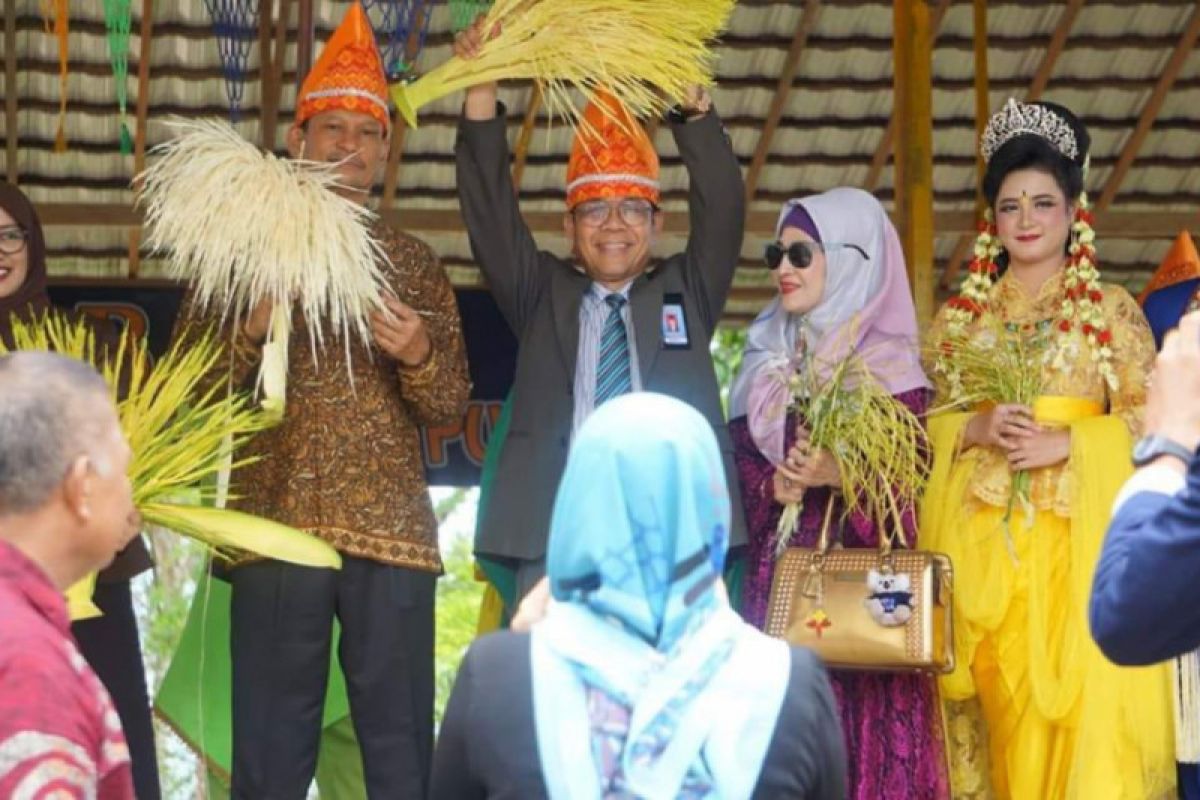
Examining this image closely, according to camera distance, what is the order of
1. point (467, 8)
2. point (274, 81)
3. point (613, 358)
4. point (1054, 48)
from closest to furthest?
point (613, 358), point (467, 8), point (274, 81), point (1054, 48)

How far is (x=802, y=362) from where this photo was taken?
5.14m

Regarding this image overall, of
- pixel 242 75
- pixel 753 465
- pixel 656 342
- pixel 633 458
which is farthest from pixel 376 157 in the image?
pixel 633 458

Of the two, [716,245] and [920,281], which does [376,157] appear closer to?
[716,245]

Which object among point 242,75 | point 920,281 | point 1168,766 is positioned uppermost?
point 242,75

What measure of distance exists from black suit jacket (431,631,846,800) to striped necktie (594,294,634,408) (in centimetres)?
230

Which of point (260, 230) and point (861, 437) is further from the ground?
point (260, 230)

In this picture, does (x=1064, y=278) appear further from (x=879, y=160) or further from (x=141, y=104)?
(x=141, y=104)

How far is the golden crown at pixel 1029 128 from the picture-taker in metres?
5.27

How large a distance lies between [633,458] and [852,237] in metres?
2.70

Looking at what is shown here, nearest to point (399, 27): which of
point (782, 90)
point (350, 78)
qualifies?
point (350, 78)

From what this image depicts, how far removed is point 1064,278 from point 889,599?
0.85m

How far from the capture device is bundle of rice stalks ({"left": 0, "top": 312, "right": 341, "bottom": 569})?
440 centimetres

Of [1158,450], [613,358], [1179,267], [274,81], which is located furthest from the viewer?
[274,81]

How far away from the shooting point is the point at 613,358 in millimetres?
5102
